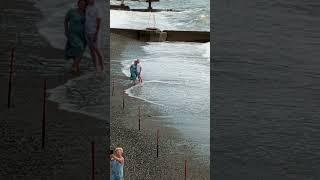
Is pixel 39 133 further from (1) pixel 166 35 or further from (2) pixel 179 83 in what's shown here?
(1) pixel 166 35

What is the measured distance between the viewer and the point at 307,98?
5.19 metres

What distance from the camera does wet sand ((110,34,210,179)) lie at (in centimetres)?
1026

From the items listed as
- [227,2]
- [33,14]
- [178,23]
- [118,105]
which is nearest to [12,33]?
[33,14]

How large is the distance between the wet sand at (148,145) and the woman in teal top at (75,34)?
16.1 feet

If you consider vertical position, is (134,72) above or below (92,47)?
below

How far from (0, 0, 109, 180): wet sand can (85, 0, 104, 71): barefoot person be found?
0.29m

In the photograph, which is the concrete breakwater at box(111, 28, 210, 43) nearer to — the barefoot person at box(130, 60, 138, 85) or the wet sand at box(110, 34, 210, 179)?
the barefoot person at box(130, 60, 138, 85)

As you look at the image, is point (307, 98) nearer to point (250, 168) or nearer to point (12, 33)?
point (250, 168)

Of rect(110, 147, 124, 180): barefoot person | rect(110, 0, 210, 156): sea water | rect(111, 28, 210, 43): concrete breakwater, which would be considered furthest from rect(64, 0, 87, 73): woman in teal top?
rect(111, 28, 210, 43): concrete breakwater

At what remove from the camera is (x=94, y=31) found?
17.4ft

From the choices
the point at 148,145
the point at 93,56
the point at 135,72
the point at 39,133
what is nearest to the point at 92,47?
the point at 93,56

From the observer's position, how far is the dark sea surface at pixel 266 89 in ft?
16.8

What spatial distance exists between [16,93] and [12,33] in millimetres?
537

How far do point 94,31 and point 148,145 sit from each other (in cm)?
694
